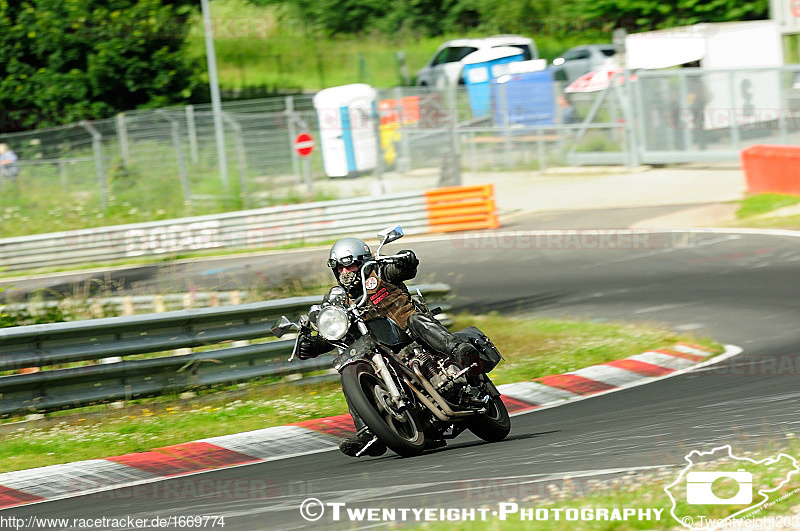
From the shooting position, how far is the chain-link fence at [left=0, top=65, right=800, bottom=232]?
22.8m

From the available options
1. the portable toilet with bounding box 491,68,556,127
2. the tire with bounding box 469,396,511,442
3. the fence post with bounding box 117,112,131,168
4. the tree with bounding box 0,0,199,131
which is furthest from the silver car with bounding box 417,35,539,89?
the tire with bounding box 469,396,511,442

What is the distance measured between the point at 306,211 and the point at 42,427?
42.8 feet

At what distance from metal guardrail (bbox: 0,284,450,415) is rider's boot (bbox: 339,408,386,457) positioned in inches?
111

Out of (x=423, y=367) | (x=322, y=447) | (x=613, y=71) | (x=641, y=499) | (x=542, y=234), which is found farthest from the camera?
(x=613, y=71)

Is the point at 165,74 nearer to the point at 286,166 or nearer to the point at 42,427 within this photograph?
the point at 286,166

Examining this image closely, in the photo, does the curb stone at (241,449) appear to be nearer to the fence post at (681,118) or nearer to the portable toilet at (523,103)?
the fence post at (681,118)

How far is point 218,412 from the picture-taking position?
9328 millimetres

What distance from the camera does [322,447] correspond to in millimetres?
8023

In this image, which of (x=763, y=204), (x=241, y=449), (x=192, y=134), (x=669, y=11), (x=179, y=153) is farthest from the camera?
(x=669, y=11)

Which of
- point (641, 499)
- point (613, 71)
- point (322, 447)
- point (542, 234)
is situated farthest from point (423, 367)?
point (613, 71)

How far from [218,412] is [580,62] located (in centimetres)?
2461

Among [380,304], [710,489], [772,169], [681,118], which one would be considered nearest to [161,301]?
[380,304]

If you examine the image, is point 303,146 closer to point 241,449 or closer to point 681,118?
point 681,118

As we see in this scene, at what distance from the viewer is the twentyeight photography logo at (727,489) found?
470cm
